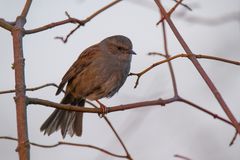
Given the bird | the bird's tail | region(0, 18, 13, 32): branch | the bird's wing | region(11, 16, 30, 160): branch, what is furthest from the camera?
the bird's wing

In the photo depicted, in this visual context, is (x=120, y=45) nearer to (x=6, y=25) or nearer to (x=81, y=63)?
(x=81, y=63)

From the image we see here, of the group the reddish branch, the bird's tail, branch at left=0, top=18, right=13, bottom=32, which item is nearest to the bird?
the bird's tail

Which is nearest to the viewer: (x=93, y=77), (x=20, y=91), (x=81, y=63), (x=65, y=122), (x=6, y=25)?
(x=20, y=91)

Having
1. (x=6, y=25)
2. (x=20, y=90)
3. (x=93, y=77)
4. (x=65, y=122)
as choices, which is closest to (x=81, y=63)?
(x=93, y=77)

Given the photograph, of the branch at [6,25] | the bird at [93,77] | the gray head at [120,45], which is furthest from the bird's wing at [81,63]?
the branch at [6,25]

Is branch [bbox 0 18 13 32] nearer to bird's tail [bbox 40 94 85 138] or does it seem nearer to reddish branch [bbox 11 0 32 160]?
reddish branch [bbox 11 0 32 160]

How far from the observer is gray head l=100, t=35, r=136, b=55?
556 cm

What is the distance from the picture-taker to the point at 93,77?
5.27m

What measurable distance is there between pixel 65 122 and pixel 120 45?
1.16 metres

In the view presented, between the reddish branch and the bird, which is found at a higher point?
the bird

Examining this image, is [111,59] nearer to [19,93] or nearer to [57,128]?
[57,128]

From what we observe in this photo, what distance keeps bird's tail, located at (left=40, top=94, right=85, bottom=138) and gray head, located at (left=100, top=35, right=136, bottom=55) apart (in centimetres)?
73

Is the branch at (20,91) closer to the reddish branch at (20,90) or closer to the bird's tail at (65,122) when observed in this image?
the reddish branch at (20,90)

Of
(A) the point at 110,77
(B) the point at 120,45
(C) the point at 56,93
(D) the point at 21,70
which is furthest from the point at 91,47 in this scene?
(D) the point at 21,70
